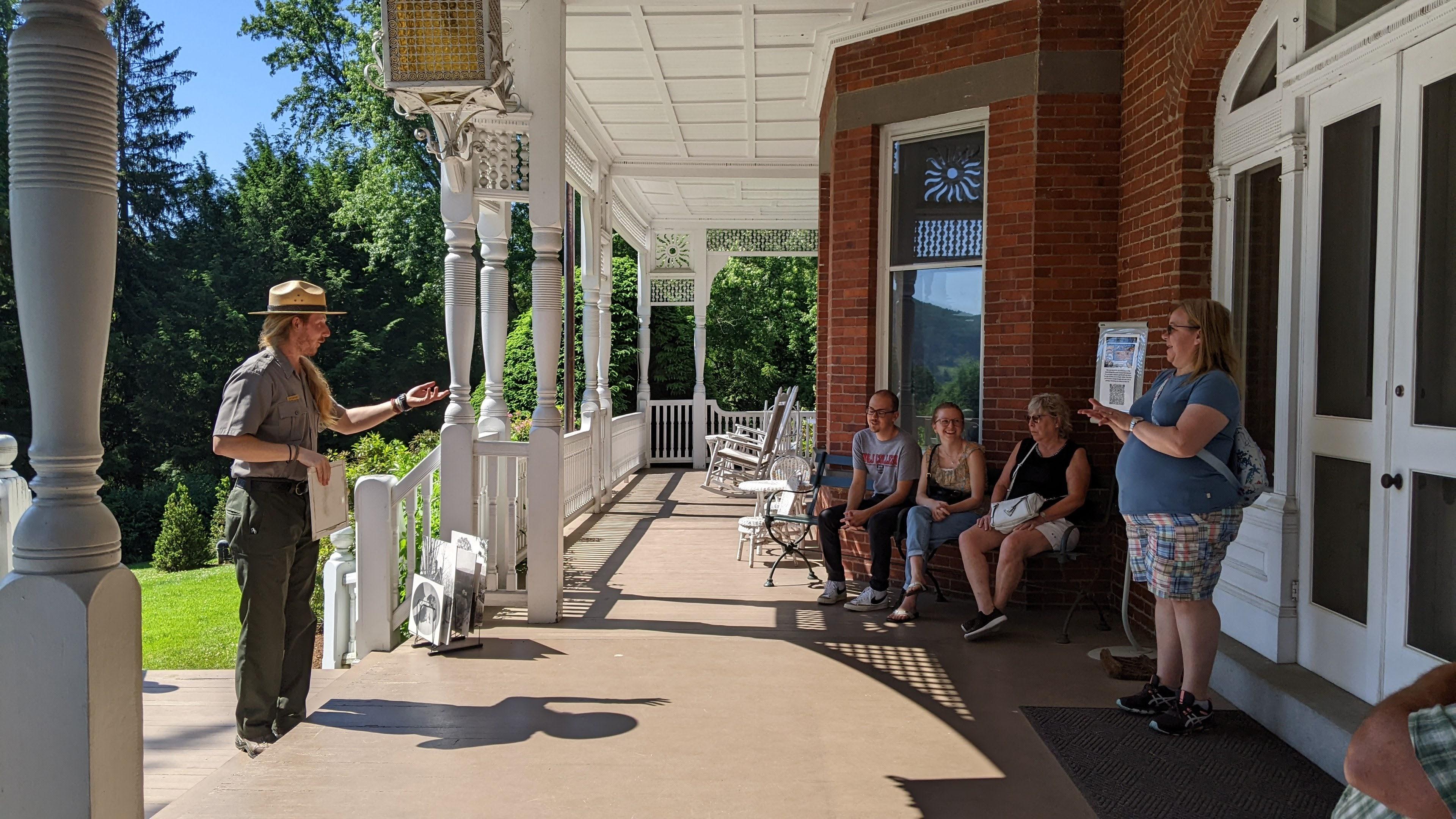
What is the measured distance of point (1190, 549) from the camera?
368 cm

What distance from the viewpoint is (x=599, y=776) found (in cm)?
338

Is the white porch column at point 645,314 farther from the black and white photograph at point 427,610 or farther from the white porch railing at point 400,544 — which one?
the black and white photograph at point 427,610

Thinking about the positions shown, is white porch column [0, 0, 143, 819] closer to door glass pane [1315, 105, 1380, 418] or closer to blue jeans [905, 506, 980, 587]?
door glass pane [1315, 105, 1380, 418]

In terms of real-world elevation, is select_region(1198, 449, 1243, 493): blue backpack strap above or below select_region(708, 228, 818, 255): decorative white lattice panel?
below

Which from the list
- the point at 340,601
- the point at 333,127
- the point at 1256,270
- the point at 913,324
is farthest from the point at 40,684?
the point at 333,127

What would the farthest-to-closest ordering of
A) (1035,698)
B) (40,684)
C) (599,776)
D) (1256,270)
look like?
(1256,270), (1035,698), (599,776), (40,684)

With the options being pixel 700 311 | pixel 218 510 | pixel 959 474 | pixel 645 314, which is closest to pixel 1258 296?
pixel 959 474

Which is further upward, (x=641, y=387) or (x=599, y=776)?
(x=641, y=387)

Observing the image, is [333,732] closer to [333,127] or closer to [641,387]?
[641,387]

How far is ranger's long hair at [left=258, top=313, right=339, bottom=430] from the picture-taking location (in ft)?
13.0

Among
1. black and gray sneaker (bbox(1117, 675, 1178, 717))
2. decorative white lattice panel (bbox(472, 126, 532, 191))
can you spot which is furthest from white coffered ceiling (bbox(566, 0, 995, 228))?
black and gray sneaker (bbox(1117, 675, 1178, 717))

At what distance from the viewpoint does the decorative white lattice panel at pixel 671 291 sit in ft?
51.8

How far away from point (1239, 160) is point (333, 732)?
4438 mm

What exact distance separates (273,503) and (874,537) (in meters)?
3.25
